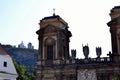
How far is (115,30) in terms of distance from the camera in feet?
125

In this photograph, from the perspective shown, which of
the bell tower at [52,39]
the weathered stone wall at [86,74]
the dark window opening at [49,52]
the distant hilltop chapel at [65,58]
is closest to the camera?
the distant hilltop chapel at [65,58]

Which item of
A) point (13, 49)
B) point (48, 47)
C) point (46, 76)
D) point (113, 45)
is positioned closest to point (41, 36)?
point (48, 47)

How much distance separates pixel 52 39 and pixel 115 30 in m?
8.86

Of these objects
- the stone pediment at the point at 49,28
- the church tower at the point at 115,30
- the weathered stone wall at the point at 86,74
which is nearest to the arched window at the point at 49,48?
the stone pediment at the point at 49,28

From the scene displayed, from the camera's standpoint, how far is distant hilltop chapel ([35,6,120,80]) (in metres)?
37.1

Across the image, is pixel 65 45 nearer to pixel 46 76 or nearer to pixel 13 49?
pixel 46 76

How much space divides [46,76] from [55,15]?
8.98 m

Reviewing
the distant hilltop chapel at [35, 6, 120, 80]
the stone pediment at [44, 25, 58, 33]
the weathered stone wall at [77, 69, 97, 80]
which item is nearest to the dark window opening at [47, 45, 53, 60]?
the distant hilltop chapel at [35, 6, 120, 80]

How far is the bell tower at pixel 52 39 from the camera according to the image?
40.1 meters

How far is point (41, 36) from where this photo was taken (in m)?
41.4

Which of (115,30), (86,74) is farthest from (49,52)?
(115,30)

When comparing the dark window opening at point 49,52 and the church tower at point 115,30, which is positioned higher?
the church tower at point 115,30

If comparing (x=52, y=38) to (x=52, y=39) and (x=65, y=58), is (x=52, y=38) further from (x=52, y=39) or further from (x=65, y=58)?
(x=65, y=58)

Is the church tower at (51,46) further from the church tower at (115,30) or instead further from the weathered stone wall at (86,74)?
the church tower at (115,30)
